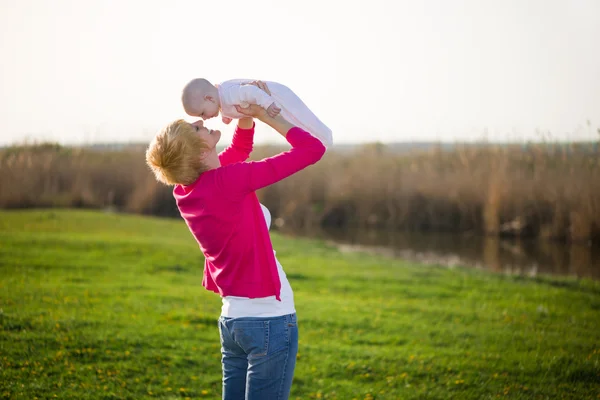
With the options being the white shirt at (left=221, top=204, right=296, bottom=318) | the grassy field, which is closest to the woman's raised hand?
the white shirt at (left=221, top=204, right=296, bottom=318)

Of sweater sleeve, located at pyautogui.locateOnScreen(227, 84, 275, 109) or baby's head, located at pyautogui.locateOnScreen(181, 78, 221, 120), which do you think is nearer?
sweater sleeve, located at pyautogui.locateOnScreen(227, 84, 275, 109)

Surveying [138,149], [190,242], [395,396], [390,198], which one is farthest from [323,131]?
[138,149]

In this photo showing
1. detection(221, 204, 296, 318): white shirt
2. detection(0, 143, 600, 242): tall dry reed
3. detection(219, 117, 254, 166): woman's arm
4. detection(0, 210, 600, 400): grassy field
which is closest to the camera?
detection(221, 204, 296, 318): white shirt

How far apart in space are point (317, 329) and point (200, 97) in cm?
511

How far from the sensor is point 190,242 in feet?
48.6

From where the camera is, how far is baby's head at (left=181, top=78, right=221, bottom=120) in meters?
3.21

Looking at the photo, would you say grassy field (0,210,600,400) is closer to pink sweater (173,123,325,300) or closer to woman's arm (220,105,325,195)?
pink sweater (173,123,325,300)

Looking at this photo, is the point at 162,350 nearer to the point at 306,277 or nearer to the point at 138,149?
the point at 306,277

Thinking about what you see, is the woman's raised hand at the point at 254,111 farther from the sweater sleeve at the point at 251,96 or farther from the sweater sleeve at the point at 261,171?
the sweater sleeve at the point at 261,171

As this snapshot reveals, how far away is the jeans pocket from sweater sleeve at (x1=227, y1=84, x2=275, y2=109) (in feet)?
3.26

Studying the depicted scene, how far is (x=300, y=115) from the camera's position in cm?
310

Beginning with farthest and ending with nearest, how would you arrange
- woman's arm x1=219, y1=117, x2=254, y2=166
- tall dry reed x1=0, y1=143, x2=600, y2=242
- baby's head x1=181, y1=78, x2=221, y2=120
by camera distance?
1. tall dry reed x1=0, y1=143, x2=600, y2=242
2. woman's arm x1=219, y1=117, x2=254, y2=166
3. baby's head x1=181, y1=78, x2=221, y2=120

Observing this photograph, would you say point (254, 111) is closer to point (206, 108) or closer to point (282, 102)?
point (282, 102)

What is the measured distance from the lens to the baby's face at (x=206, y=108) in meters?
3.22
